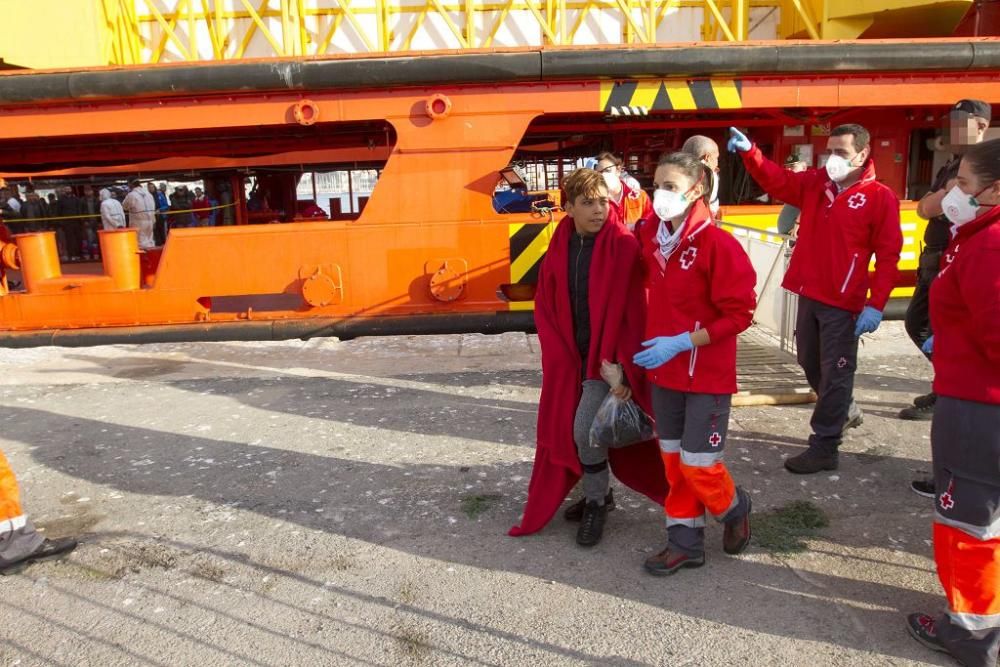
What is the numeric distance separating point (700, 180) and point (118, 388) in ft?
15.5

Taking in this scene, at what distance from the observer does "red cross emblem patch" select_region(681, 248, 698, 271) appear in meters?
2.88

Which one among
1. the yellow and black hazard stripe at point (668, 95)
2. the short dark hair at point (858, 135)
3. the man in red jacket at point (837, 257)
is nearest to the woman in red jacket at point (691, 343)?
the man in red jacket at point (837, 257)

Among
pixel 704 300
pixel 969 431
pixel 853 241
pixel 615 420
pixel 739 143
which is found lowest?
pixel 615 420

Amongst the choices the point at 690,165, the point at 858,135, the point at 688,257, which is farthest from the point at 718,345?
the point at 858,135

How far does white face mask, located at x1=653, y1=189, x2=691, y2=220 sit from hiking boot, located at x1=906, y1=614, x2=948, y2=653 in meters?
1.63

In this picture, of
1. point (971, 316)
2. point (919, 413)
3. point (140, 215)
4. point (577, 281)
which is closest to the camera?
point (971, 316)

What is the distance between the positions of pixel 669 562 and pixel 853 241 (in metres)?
2.00

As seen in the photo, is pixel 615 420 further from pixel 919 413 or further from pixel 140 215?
pixel 140 215

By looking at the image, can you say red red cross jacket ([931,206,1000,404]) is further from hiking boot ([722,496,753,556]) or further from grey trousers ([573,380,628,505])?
grey trousers ([573,380,628,505])

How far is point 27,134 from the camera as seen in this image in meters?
7.11

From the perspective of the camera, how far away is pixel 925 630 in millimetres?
2543

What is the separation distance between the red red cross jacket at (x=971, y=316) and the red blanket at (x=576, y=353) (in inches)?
42.7

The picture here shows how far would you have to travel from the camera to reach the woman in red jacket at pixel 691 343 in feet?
9.31

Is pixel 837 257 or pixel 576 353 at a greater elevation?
pixel 837 257
